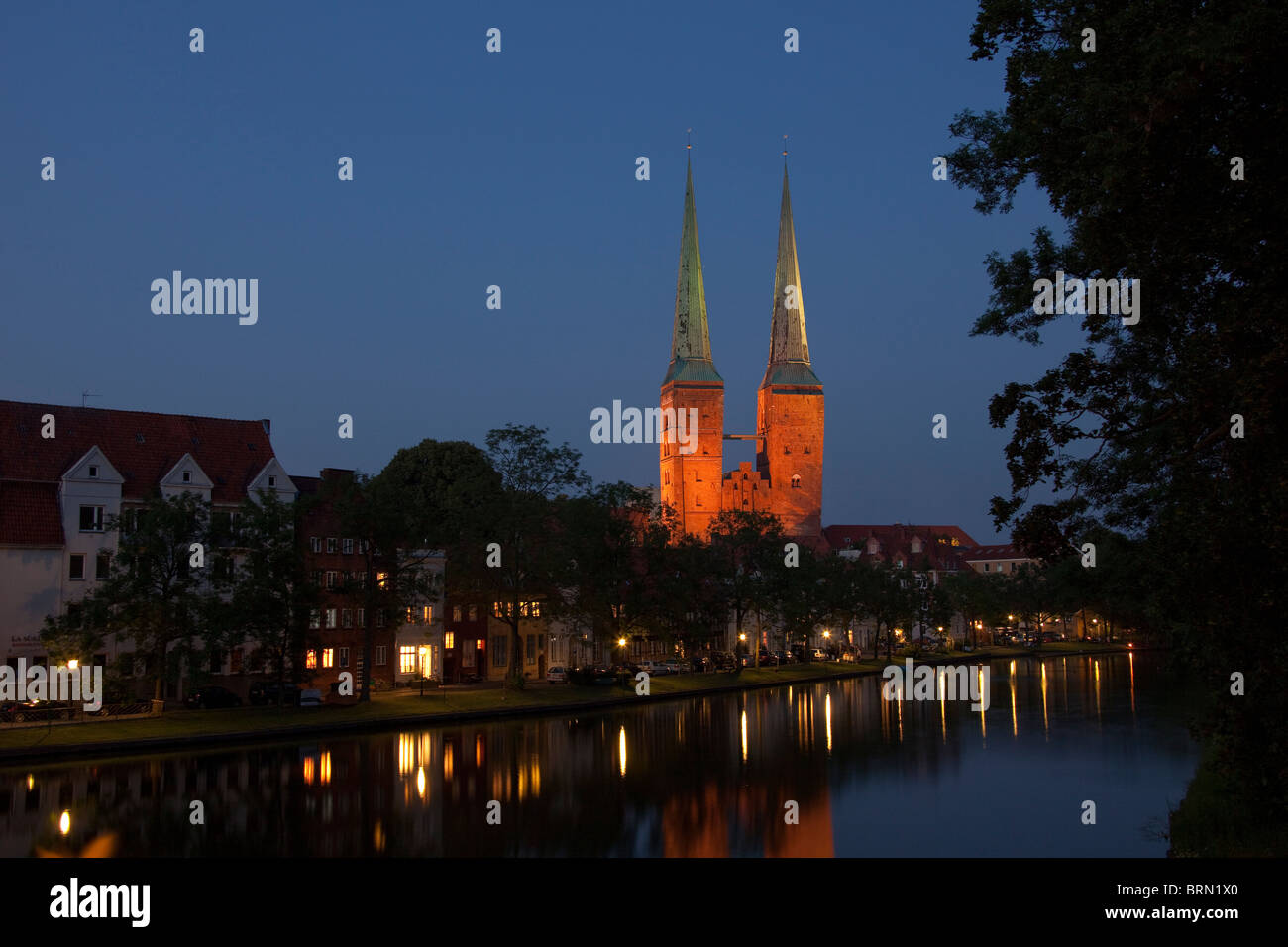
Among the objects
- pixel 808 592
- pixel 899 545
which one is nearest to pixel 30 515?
pixel 808 592

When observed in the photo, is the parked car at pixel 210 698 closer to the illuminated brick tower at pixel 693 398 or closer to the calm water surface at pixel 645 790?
the calm water surface at pixel 645 790

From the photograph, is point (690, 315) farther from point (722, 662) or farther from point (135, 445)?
point (135, 445)

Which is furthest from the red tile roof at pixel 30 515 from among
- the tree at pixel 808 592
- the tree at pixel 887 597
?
the tree at pixel 887 597

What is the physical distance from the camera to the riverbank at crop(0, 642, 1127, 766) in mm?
45406

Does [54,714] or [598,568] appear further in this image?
[598,568]

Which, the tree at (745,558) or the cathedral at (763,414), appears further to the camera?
the cathedral at (763,414)

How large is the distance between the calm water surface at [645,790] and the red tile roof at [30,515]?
1769 cm

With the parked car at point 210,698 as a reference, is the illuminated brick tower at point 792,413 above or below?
above

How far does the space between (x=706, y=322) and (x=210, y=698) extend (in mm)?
124281

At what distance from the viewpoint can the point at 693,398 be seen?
166500 millimetres

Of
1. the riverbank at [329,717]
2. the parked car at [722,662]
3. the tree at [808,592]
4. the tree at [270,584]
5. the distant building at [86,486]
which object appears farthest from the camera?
the tree at [808,592]

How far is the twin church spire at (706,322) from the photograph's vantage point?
16738 centimetres

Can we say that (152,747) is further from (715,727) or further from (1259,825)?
(1259,825)
